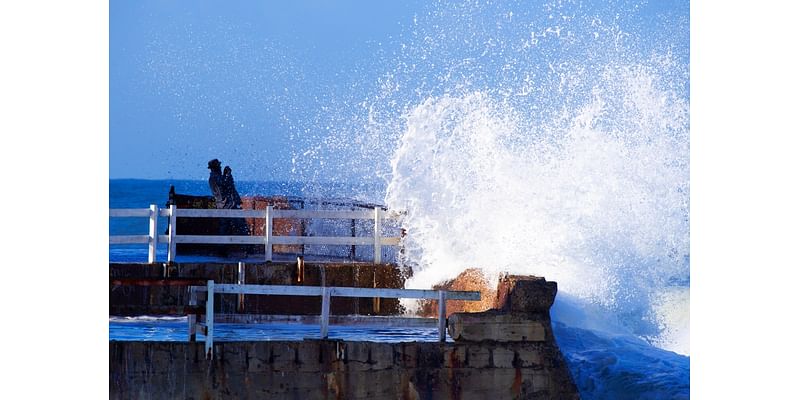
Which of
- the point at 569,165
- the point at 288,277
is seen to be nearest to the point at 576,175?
the point at 569,165

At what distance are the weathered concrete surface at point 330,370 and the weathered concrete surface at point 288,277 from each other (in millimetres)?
1563

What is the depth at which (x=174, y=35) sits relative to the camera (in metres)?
18.5

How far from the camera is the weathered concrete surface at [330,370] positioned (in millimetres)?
8711

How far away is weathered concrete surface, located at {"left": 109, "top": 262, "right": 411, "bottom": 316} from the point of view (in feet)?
34.5

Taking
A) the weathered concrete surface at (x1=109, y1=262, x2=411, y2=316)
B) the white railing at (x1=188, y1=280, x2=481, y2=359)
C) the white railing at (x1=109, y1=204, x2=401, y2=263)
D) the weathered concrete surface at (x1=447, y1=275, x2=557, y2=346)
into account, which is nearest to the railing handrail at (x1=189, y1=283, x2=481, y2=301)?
the white railing at (x1=188, y1=280, x2=481, y2=359)

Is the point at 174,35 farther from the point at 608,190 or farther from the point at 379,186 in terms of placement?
the point at 608,190

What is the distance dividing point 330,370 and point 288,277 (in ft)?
6.51

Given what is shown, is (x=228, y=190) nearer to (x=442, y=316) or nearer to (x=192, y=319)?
(x=192, y=319)

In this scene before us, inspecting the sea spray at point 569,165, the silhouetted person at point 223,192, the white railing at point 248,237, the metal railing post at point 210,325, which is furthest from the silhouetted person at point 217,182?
the metal railing post at point 210,325

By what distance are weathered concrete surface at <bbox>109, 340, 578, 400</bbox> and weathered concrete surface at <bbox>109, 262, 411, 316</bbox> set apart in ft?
5.13

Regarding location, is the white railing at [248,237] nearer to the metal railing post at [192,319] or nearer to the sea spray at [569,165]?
the sea spray at [569,165]

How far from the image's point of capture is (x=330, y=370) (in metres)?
8.78
